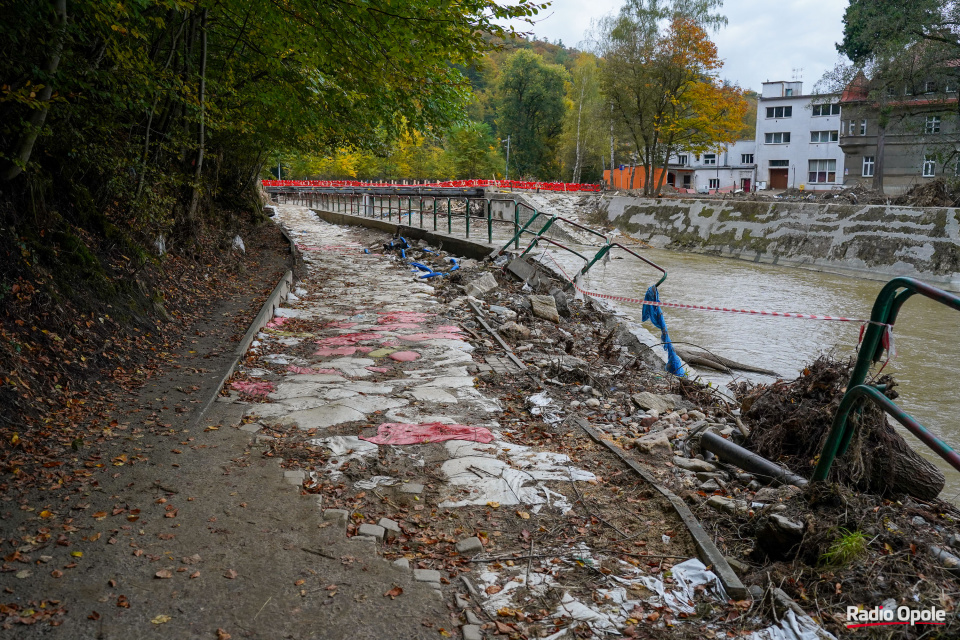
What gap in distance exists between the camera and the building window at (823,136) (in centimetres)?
5628

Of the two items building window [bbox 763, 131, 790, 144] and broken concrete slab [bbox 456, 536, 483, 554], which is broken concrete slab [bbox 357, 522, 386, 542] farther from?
building window [bbox 763, 131, 790, 144]

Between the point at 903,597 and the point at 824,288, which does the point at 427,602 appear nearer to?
the point at 903,597

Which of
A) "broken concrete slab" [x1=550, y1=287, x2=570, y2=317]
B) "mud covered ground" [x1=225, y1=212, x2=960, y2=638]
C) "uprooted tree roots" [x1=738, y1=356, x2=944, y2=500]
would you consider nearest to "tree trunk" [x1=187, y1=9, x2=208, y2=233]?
"mud covered ground" [x1=225, y1=212, x2=960, y2=638]

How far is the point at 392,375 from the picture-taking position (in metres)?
6.86

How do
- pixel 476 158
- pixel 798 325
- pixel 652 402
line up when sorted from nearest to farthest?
1. pixel 652 402
2. pixel 798 325
3. pixel 476 158

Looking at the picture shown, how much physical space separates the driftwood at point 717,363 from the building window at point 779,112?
5801 cm

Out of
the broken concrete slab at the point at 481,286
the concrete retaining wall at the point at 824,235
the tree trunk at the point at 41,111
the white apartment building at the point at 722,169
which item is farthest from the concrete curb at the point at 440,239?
the white apartment building at the point at 722,169

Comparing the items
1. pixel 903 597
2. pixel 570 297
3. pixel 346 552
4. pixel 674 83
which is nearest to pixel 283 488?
pixel 346 552

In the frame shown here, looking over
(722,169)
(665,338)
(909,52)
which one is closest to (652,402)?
(665,338)

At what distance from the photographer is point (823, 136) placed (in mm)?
56781

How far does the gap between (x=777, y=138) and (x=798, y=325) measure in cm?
5460

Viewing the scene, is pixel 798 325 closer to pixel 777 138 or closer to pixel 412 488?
pixel 412 488

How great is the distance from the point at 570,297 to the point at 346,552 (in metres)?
8.52

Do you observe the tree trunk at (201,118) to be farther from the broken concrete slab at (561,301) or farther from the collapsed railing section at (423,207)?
the collapsed railing section at (423,207)
